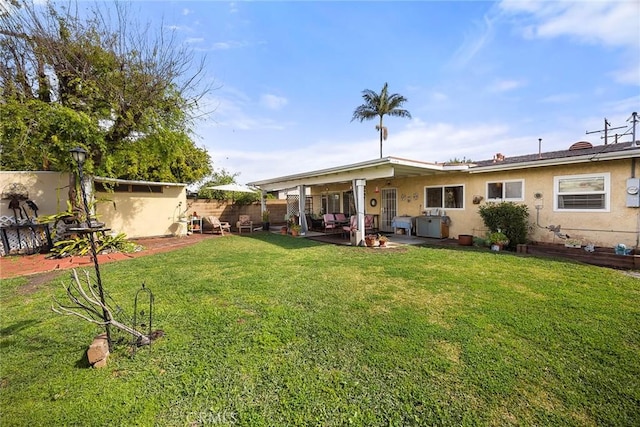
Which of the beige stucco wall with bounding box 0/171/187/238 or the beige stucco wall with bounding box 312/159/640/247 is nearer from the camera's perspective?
the beige stucco wall with bounding box 312/159/640/247

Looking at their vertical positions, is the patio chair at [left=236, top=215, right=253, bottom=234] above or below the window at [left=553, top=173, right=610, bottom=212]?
below

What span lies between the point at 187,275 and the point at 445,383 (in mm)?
5199

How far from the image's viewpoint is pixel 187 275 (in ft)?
19.2

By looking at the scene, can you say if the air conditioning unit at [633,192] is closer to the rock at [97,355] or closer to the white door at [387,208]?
the white door at [387,208]

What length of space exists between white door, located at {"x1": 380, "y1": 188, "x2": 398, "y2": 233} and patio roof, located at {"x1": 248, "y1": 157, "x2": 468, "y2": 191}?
3.95 feet

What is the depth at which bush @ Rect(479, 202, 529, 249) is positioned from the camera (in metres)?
8.06

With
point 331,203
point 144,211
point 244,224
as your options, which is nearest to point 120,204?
point 144,211

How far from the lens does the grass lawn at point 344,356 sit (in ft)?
7.02

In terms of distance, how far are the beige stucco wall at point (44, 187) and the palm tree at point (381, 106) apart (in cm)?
1795

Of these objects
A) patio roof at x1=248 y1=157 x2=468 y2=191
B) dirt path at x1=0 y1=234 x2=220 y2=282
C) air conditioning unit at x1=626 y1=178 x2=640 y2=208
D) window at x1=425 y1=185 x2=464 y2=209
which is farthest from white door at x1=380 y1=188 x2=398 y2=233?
dirt path at x1=0 y1=234 x2=220 y2=282

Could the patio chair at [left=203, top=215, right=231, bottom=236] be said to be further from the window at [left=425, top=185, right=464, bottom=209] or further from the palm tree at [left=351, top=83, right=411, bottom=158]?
the palm tree at [left=351, top=83, right=411, bottom=158]

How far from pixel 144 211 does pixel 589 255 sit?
49.1 ft

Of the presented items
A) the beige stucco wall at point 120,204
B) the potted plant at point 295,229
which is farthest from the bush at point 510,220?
the beige stucco wall at point 120,204

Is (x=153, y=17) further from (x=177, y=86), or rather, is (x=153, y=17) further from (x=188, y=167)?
(x=188, y=167)
